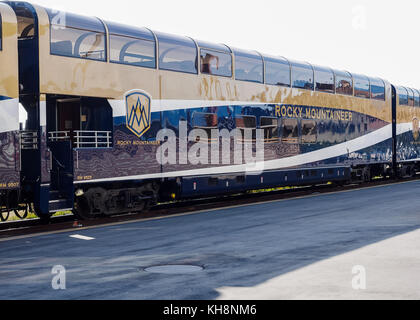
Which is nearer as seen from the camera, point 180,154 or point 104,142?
point 104,142

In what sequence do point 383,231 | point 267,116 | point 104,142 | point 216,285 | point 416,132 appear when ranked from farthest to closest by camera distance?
point 416,132 → point 267,116 → point 104,142 → point 383,231 → point 216,285

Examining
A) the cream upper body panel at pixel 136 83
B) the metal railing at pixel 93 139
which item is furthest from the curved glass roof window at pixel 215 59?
the metal railing at pixel 93 139

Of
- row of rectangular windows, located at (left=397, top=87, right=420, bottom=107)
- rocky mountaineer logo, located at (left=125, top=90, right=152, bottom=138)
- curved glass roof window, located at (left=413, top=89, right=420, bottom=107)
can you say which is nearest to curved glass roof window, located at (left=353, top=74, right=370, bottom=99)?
row of rectangular windows, located at (left=397, top=87, right=420, bottom=107)

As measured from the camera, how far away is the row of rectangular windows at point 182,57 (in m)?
13.5

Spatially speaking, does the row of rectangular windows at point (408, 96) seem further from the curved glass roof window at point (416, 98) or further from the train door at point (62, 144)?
the train door at point (62, 144)

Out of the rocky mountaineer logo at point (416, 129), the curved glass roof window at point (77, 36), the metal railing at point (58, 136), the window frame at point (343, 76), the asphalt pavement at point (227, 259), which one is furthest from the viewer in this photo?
the rocky mountaineer logo at point (416, 129)

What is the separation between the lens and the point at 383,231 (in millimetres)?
11344

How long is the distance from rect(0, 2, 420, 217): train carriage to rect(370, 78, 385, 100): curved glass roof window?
13.9 feet

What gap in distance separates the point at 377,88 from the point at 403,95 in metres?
3.41

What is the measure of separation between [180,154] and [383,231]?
6.41 metres

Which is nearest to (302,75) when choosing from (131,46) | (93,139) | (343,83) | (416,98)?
(343,83)

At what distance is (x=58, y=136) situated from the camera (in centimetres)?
1438
